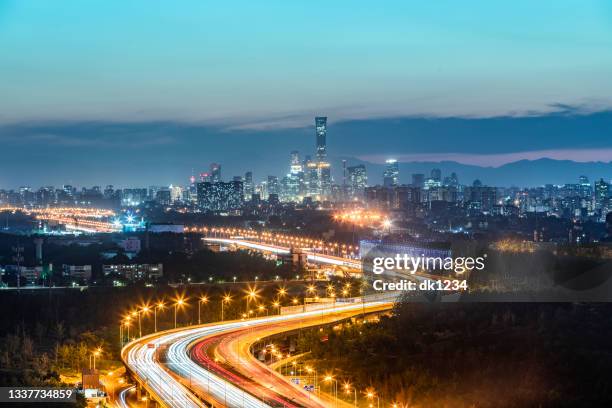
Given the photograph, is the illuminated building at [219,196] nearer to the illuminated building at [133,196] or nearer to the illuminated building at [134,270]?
the illuminated building at [133,196]

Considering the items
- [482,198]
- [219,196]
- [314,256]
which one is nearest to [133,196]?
[219,196]

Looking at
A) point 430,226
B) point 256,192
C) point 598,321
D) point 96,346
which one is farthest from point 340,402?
point 256,192

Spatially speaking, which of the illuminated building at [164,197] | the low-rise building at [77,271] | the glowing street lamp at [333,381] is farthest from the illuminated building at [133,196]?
the glowing street lamp at [333,381]

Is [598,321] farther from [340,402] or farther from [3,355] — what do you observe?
[3,355]

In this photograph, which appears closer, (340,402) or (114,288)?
(340,402)

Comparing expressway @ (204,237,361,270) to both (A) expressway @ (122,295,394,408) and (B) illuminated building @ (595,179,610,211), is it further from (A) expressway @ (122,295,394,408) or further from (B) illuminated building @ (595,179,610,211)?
(B) illuminated building @ (595,179,610,211)

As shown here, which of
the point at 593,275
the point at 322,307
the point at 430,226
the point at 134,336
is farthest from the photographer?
the point at 430,226
